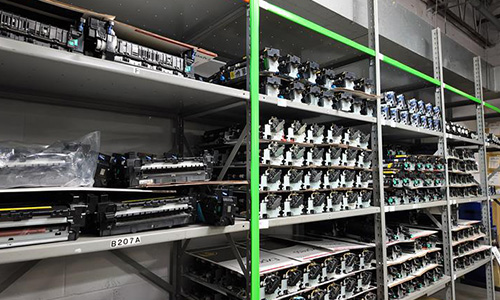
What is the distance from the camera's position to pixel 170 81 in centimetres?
97

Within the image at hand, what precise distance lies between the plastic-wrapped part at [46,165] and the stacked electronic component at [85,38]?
12.1 inches

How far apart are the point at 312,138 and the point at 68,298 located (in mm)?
1320

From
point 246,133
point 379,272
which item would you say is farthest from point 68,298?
point 379,272

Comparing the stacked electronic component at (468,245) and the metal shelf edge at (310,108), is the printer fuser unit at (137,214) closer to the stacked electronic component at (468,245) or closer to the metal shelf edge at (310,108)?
the metal shelf edge at (310,108)

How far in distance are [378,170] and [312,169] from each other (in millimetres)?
495

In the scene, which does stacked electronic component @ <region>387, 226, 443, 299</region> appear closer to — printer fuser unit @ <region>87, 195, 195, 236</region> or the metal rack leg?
the metal rack leg

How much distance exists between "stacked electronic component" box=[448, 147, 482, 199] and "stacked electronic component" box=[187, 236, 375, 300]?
Result: 50.9 inches

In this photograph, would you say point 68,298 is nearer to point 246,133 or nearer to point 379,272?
point 246,133

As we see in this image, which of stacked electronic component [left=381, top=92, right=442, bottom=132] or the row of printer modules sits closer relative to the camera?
the row of printer modules

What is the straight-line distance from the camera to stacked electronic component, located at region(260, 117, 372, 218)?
1336 mm

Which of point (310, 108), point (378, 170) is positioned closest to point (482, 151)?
point (378, 170)

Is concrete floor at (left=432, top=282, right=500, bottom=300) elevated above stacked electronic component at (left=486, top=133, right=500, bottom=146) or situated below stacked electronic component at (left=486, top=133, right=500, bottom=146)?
below

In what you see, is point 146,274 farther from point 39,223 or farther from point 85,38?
point 85,38

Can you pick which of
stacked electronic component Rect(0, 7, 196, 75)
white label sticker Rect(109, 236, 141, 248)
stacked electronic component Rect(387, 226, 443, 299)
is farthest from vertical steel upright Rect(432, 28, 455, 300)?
white label sticker Rect(109, 236, 141, 248)
